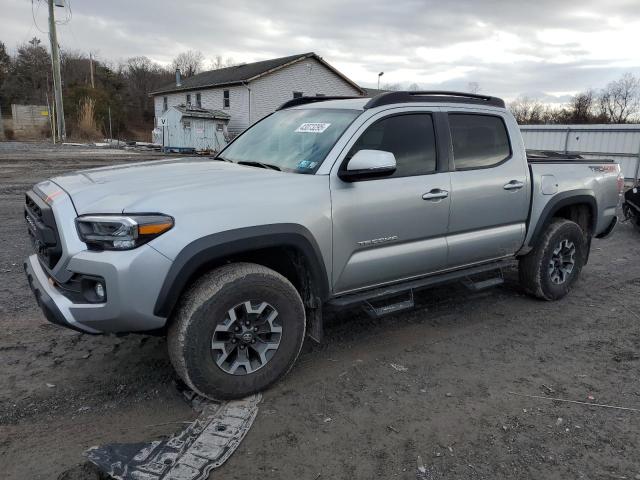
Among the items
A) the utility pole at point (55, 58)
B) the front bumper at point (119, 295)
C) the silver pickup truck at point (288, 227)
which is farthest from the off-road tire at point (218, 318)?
the utility pole at point (55, 58)

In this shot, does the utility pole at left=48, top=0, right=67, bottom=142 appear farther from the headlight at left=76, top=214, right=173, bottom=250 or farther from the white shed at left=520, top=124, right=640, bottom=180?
the headlight at left=76, top=214, right=173, bottom=250

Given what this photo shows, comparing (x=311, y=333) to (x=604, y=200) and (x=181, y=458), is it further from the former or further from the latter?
(x=604, y=200)

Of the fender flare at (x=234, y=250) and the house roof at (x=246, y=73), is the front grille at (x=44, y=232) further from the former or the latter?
the house roof at (x=246, y=73)

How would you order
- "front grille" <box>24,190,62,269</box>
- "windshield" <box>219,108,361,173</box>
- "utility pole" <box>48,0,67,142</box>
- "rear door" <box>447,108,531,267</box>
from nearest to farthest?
1. "front grille" <box>24,190,62,269</box>
2. "windshield" <box>219,108,361,173</box>
3. "rear door" <box>447,108,531,267</box>
4. "utility pole" <box>48,0,67,142</box>

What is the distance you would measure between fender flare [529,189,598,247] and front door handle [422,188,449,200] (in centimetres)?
138

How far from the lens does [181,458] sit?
2.54 meters

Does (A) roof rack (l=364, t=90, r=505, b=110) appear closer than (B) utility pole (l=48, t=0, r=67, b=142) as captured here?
Yes

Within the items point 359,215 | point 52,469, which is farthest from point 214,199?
point 52,469

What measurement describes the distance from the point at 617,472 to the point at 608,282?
12.8 ft

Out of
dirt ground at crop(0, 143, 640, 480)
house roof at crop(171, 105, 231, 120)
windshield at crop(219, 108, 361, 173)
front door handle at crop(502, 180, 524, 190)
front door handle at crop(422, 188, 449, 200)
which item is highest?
house roof at crop(171, 105, 231, 120)

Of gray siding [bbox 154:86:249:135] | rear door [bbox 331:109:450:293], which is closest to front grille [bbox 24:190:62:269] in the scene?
rear door [bbox 331:109:450:293]

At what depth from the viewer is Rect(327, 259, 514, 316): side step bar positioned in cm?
356

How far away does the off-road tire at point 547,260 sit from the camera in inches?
192

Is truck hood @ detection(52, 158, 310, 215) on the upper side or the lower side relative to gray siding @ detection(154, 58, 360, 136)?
lower
